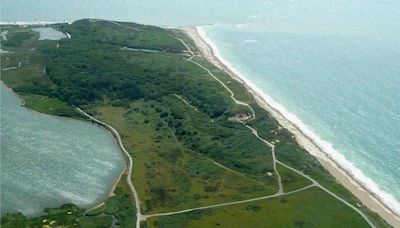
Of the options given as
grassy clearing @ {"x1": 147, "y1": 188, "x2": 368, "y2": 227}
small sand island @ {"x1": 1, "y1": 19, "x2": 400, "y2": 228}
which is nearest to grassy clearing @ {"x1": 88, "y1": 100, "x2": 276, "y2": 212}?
small sand island @ {"x1": 1, "y1": 19, "x2": 400, "y2": 228}

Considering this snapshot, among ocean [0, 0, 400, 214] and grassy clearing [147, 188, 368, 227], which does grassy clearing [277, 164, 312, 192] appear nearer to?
grassy clearing [147, 188, 368, 227]

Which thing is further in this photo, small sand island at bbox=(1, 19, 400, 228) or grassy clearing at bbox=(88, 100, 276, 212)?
grassy clearing at bbox=(88, 100, 276, 212)

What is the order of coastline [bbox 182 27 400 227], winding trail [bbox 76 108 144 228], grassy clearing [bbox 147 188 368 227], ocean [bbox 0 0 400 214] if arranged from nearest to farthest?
grassy clearing [bbox 147 188 368 227]
winding trail [bbox 76 108 144 228]
coastline [bbox 182 27 400 227]
ocean [bbox 0 0 400 214]

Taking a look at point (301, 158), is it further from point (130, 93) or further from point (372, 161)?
point (130, 93)

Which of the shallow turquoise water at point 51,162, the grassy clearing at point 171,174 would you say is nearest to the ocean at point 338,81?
the grassy clearing at point 171,174

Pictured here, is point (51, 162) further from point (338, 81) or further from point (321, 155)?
point (338, 81)

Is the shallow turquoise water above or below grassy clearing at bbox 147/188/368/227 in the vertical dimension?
above

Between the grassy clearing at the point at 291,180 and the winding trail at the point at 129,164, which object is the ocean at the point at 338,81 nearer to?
the grassy clearing at the point at 291,180
